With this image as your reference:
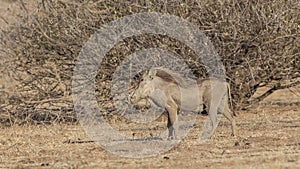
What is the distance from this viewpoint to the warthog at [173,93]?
1212 centimetres

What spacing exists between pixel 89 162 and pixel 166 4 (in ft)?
16.1

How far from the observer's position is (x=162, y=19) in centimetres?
1352

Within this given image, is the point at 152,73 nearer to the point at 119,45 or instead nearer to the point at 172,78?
the point at 172,78

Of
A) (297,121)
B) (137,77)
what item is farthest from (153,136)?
(297,121)

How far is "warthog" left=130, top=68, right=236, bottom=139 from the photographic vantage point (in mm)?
12117

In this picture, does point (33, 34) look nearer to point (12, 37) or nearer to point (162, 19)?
point (12, 37)

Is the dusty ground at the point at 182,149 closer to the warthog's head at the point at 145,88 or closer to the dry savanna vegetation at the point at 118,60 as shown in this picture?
the dry savanna vegetation at the point at 118,60

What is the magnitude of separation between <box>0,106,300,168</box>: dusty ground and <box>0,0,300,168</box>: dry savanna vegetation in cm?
4

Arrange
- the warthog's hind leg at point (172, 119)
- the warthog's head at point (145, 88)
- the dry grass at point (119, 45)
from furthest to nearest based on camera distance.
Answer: the dry grass at point (119, 45), the warthog's head at point (145, 88), the warthog's hind leg at point (172, 119)

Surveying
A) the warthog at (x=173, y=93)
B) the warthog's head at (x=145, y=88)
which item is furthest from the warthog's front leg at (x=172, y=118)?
the warthog's head at (x=145, y=88)

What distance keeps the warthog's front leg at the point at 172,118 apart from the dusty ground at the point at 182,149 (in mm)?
272

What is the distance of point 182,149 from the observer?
34.2 ft

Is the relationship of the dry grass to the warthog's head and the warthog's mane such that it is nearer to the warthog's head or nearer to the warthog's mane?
the warthog's mane

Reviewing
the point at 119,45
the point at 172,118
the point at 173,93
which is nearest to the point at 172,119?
the point at 172,118
